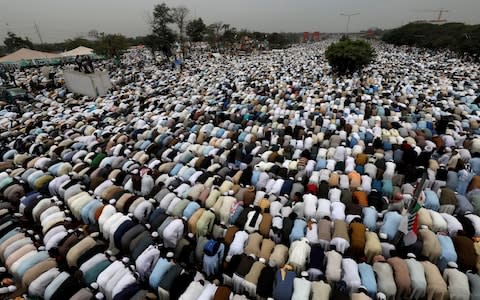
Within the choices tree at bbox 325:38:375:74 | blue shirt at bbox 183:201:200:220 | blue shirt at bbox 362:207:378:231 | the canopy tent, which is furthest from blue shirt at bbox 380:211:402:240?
the canopy tent

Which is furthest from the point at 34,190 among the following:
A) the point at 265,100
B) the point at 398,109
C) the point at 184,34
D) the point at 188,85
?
the point at 184,34

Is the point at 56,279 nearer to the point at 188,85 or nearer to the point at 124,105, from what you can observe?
the point at 124,105

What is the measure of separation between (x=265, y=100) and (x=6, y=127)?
12.7 m

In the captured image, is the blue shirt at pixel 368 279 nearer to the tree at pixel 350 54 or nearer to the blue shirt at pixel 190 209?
the blue shirt at pixel 190 209

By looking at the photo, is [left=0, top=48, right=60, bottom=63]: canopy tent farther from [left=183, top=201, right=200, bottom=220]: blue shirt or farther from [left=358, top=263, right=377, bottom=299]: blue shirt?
[left=358, top=263, right=377, bottom=299]: blue shirt

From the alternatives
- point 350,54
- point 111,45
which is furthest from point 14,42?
point 350,54

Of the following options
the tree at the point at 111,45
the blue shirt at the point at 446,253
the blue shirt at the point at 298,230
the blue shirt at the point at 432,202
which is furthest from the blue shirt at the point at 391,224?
the tree at the point at 111,45

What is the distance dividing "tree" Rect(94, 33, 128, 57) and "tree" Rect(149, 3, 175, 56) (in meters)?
3.20

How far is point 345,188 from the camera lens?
6.68 meters

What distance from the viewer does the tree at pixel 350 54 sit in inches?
699

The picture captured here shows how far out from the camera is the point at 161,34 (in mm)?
30203

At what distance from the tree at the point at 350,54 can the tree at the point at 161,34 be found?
19.4 meters

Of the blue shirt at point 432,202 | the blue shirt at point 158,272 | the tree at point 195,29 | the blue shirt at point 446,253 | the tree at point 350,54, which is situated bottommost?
the blue shirt at point 158,272

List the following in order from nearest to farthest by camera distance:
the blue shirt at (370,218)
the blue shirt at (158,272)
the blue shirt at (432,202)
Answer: the blue shirt at (158,272)
the blue shirt at (370,218)
the blue shirt at (432,202)
